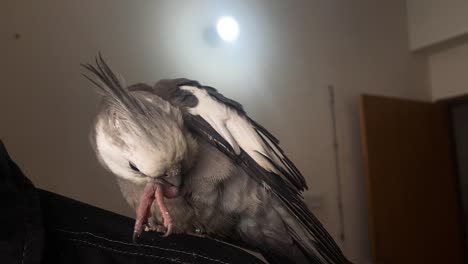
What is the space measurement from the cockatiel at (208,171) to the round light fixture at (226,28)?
0.80 m

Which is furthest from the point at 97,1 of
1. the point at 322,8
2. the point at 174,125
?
the point at 322,8

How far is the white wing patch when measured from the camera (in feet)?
2.82

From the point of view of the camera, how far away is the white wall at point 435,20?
218 centimetres

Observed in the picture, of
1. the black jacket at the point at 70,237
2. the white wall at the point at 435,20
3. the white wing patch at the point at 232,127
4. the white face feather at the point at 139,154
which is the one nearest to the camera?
Answer: the black jacket at the point at 70,237

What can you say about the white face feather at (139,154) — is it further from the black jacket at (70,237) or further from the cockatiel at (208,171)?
the black jacket at (70,237)

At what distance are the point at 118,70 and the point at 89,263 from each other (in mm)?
1006

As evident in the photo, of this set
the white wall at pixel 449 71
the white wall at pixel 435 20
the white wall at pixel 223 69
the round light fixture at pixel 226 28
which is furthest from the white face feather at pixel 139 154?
the white wall at pixel 449 71

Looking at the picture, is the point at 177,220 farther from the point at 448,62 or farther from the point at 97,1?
the point at 448,62

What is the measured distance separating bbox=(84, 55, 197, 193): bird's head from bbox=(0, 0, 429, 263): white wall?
543 millimetres

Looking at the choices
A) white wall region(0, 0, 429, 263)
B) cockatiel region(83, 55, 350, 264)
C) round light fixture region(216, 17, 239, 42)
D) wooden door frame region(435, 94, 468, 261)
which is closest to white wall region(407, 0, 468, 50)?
white wall region(0, 0, 429, 263)

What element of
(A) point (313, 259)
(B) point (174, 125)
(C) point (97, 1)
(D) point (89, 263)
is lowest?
(A) point (313, 259)

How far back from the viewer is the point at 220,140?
86 centimetres

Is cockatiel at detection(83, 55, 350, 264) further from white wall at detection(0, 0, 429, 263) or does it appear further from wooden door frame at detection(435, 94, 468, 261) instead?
wooden door frame at detection(435, 94, 468, 261)

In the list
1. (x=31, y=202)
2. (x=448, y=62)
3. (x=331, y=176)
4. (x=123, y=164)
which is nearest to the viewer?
(x=31, y=202)
